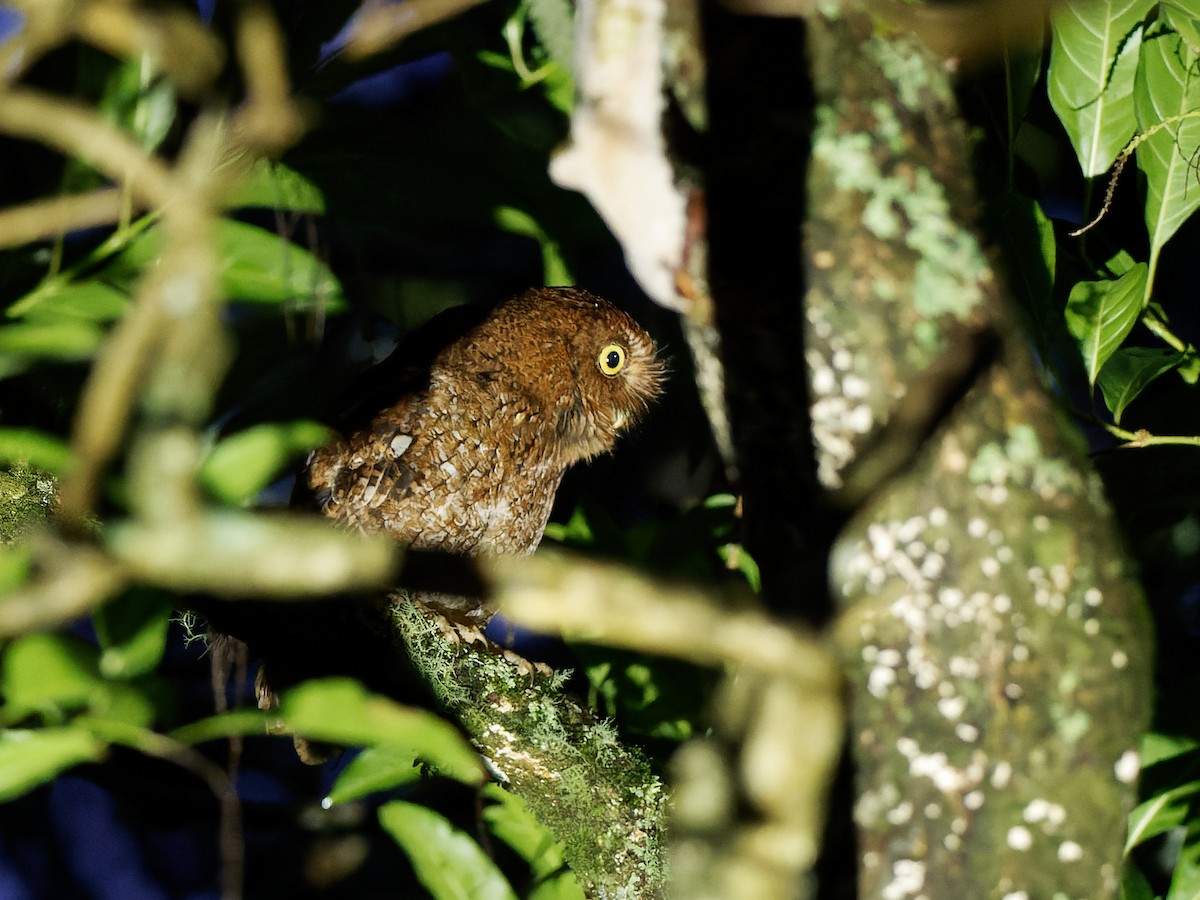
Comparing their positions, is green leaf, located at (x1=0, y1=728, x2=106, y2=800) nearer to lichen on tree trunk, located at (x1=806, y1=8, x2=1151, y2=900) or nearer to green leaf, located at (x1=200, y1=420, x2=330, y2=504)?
green leaf, located at (x1=200, y1=420, x2=330, y2=504)

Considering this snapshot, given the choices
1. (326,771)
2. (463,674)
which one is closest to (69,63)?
(463,674)

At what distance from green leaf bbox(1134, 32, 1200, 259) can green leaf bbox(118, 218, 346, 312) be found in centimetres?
86

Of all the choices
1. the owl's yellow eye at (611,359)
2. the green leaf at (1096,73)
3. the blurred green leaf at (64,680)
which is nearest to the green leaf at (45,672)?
the blurred green leaf at (64,680)

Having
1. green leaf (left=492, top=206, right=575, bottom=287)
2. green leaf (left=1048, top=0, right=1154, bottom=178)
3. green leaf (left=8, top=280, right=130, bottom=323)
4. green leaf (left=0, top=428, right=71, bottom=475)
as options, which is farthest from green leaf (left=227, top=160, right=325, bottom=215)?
green leaf (left=1048, top=0, right=1154, bottom=178)

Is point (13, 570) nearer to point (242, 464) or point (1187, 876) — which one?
point (242, 464)

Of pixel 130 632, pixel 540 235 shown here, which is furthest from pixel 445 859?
pixel 540 235

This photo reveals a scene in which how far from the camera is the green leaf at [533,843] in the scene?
37.8 inches

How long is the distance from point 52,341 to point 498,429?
0.84 meters

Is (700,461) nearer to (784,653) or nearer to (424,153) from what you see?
(424,153)

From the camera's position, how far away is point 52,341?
0.74 m

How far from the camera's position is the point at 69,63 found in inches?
33.3

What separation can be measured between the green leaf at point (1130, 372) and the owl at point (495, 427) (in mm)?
882

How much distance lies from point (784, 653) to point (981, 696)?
0.41ft

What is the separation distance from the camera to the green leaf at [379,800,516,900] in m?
0.79
